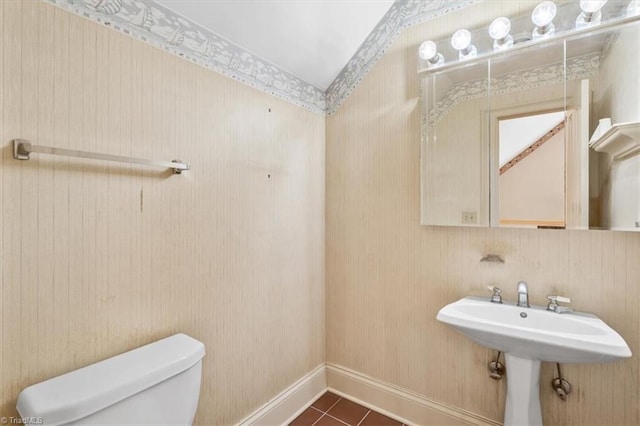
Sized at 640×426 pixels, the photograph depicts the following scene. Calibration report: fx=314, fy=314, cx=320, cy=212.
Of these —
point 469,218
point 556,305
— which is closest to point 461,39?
point 469,218

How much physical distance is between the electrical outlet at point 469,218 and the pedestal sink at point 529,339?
0.39 meters

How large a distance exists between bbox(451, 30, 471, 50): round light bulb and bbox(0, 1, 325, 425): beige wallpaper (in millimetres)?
912

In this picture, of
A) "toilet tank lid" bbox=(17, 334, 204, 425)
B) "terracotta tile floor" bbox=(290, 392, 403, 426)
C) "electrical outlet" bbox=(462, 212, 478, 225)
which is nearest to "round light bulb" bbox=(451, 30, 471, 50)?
"electrical outlet" bbox=(462, 212, 478, 225)

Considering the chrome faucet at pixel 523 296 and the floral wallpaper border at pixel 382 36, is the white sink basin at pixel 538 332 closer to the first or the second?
the chrome faucet at pixel 523 296

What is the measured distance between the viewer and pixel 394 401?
72.4 inches

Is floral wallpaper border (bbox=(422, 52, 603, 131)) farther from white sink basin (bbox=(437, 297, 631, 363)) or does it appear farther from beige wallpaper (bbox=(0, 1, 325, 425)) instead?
white sink basin (bbox=(437, 297, 631, 363))

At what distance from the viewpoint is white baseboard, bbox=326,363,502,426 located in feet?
5.42

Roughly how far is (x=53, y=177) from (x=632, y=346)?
2236mm

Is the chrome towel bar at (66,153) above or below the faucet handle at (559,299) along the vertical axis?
above

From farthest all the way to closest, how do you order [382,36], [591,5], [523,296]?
1. [382,36]
2. [523,296]
3. [591,5]

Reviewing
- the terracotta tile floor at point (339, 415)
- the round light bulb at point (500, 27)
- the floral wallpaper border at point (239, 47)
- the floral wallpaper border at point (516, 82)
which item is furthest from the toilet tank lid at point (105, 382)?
the round light bulb at point (500, 27)

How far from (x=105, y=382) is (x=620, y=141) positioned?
6.56ft

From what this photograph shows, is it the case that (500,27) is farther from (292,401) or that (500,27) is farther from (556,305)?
(292,401)

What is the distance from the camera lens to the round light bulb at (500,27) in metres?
1.45
